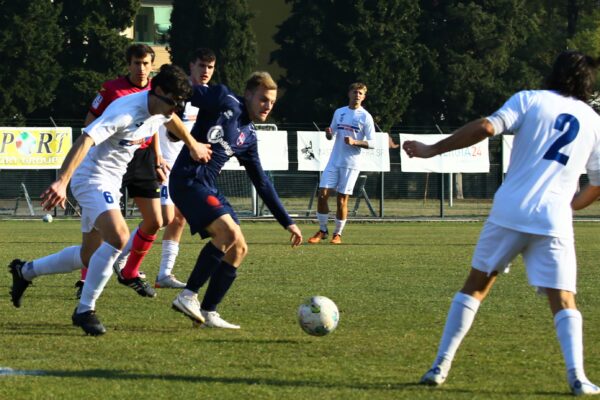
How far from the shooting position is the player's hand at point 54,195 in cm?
655

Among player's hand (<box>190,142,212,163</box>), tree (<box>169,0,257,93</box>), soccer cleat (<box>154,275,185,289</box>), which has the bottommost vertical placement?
soccer cleat (<box>154,275,185,289</box>)

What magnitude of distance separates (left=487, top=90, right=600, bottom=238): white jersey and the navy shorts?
2583 millimetres

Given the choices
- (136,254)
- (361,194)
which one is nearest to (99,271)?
(136,254)

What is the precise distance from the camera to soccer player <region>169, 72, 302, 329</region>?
25.7 feet

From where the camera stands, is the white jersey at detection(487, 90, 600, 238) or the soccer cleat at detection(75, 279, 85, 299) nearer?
the white jersey at detection(487, 90, 600, 238)

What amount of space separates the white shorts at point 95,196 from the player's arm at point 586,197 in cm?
308

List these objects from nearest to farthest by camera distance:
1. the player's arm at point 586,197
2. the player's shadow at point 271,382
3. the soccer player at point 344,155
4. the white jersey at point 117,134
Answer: the player's shadow at point 271,382
the player's arm at point 586,197
the white jersey at point 117,134
the soccer player at point 344,155

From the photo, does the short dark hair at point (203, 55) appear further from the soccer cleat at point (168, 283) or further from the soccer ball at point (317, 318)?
the soccer ball at point (317, 318)

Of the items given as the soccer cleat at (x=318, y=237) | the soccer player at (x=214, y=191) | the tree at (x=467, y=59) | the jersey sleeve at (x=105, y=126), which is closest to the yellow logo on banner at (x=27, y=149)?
the soccer cleat at (x=318, y=237)

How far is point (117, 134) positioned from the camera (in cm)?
775

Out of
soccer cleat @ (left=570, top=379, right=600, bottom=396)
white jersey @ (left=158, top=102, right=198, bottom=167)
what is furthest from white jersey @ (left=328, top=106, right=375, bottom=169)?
soccer cleat @ (left=570, top=379, right=600, bottom=396)

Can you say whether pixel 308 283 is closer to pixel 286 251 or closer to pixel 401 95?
pixel 286 251

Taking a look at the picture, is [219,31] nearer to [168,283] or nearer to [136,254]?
[168,283]

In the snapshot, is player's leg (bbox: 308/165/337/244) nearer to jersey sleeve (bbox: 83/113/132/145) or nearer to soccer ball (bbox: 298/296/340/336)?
soccer ball (bbox: 298/296/340/336)
